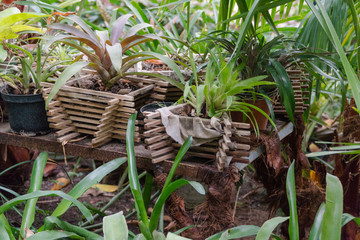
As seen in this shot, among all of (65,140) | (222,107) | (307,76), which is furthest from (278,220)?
(307,76)

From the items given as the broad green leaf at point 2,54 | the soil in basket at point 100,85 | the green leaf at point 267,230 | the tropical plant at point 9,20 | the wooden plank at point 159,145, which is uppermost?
the tropical plant at point 9,20

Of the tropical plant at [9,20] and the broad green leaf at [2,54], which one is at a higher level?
the tropical plant at [9,20]

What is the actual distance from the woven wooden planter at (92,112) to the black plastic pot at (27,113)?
0.05 metres

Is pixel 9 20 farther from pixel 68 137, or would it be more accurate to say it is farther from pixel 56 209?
pixel 56 209

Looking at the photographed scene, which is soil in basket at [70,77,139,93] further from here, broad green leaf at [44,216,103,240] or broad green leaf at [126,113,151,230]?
broad green leaf at [44,216,103,240]

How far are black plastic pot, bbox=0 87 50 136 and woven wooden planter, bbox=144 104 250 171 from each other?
1.25 ft

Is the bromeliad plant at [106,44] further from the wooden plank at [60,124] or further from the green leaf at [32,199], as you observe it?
the green leaf at [32,199]

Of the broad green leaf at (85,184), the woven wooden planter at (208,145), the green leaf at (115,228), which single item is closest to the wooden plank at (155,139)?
the woven wooden planter at (208,145)

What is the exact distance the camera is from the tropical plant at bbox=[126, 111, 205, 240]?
97cm

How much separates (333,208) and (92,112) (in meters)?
0.71

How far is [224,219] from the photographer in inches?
42.5

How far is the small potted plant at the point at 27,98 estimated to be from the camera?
1250 millimetres

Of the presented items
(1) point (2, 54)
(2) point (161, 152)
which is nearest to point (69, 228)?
(2) point (161, 152)

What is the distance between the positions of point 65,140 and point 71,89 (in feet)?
0.49
